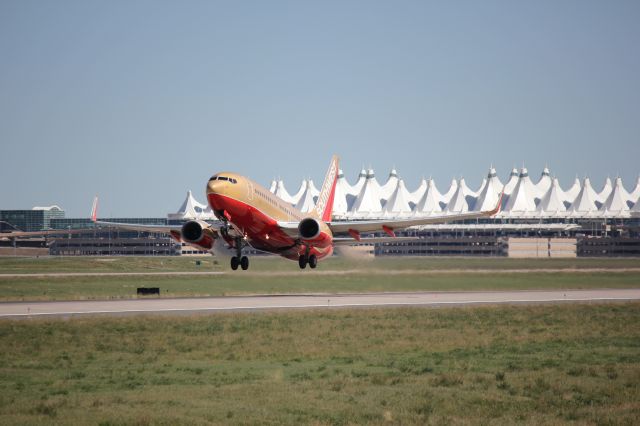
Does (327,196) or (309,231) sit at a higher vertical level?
(327,196)

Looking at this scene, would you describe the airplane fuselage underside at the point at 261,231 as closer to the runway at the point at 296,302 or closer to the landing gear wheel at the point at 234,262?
the landing gear wheel at the point at 234,262

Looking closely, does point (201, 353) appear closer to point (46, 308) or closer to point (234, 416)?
point (234, 416)

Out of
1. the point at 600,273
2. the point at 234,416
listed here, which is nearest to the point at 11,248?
the point at 600,273

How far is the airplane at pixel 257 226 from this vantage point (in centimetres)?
4975

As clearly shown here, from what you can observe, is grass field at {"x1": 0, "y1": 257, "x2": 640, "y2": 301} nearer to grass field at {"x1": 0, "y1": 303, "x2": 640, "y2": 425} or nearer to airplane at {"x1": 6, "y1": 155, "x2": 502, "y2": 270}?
airplane at {"x1": 6, "y1": 155, "x2": 502, "y2": 270}

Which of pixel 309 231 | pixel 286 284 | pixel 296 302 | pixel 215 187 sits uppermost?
pixel 215 187

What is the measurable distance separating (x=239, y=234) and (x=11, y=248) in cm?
14304

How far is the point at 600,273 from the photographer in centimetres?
9919

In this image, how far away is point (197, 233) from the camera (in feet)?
180

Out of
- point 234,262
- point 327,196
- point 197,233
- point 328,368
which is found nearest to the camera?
point 328,368

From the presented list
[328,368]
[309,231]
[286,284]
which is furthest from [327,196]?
[328,368]

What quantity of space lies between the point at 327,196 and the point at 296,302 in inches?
380

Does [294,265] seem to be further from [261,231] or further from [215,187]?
[215,187]

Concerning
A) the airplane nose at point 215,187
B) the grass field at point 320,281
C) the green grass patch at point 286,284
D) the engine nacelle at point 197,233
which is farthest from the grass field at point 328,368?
the green grass patch at point 286,284
